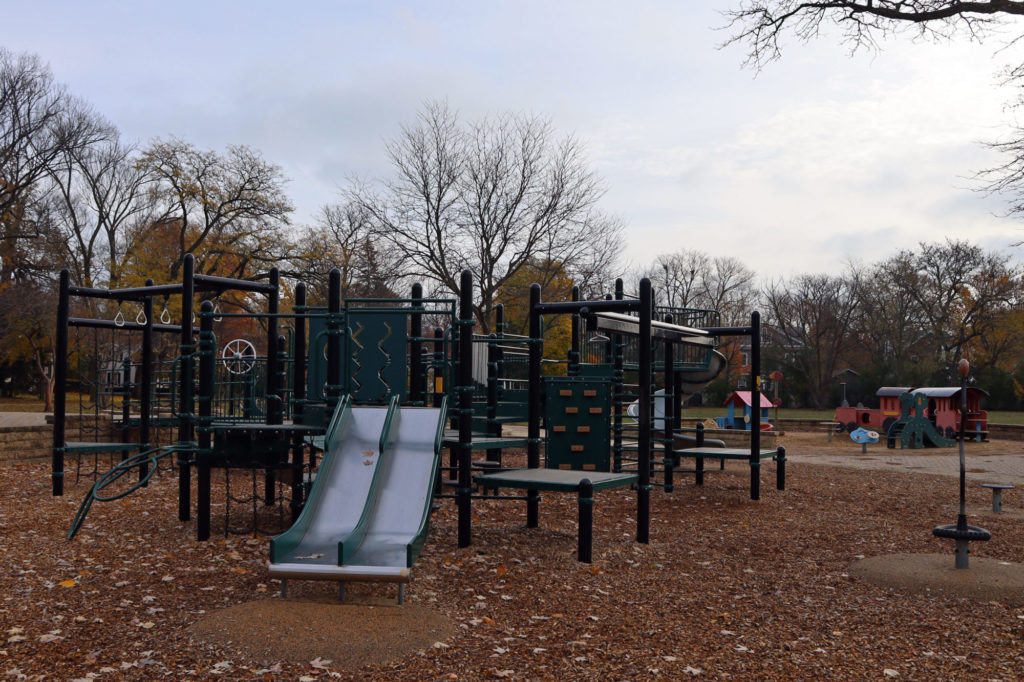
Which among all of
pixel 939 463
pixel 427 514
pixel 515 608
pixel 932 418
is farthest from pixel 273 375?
pixel 932 418

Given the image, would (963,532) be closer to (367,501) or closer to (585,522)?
(585,522)

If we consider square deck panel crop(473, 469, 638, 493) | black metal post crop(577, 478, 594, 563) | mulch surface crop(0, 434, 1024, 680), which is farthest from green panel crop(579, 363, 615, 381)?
black metal post crop(577, 478, 594, 563)

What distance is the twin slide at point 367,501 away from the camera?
5.79m

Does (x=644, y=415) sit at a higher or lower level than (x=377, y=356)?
lower

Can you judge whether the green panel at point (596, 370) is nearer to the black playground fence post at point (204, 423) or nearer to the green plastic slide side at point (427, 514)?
the green plastic slide side at point (427, 514)

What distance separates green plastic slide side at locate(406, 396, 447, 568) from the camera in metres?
5.80

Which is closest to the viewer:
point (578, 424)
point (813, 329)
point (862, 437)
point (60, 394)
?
point (60, 394)

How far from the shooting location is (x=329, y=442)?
287 inches

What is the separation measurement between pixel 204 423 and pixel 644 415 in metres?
4.20

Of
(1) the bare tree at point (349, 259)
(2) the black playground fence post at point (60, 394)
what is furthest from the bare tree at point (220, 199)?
(2) the black playground fence post at point (60, 394)

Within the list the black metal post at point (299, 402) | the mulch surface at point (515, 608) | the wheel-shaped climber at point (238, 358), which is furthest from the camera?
the wheel-shaped climber at point (238, 358)

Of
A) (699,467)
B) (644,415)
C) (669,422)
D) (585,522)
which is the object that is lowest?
(699,467)

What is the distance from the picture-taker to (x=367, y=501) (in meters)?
6.65

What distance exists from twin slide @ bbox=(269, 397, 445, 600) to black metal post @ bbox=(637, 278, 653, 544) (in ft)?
6.68
